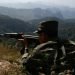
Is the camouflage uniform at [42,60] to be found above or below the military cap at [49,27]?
below

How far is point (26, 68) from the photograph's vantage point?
11.2m

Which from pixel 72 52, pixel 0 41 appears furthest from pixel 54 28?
pixel 0 41

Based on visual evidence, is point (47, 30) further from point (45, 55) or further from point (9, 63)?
point (9, 63)

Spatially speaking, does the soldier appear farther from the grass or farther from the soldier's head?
the grass

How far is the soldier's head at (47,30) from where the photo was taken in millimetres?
12484

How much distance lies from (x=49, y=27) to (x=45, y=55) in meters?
1.78

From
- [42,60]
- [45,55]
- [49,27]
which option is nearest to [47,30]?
Answer: [49,27]

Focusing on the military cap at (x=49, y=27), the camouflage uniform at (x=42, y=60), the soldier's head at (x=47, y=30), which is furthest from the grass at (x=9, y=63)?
the military cap at (x=49, y=27)

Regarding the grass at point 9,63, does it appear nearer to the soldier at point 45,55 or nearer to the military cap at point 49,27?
A: the soldier at point 45,55

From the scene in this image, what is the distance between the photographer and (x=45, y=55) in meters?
11.1

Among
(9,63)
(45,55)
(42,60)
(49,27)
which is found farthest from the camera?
(49,27)

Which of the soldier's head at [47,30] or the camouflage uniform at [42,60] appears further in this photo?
the soldier's head at [47,30]

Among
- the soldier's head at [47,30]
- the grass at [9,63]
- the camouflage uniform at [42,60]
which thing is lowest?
the grass at [9,63]

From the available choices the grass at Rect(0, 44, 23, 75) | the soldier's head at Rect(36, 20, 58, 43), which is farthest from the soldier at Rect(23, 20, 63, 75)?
the grass at Rect(0, 44, 23, 75)
